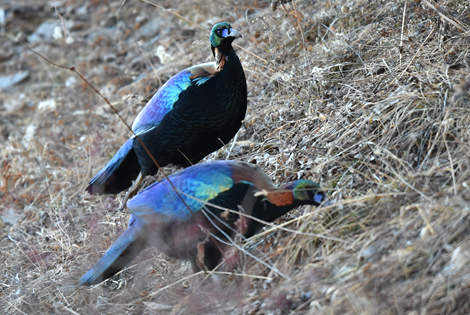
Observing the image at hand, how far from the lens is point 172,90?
4.33 m

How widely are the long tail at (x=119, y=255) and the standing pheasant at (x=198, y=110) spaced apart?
918 millimetres

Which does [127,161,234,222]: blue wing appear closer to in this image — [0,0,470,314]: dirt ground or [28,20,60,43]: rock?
[0,0,470,314]: dirt ground

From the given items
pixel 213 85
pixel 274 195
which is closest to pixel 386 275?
pixel 274 195

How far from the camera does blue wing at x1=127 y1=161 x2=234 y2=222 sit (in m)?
3.43

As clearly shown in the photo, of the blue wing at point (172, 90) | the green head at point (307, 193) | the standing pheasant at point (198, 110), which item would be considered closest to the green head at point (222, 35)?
the standing pheasant at point (198, 110)

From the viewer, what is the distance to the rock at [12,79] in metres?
8.30

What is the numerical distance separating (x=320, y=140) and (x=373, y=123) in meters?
0.42

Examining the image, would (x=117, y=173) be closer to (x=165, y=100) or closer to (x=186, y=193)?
(x=165, y=100)

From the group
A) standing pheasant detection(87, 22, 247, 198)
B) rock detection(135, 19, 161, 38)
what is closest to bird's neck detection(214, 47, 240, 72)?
standing pheasant detection(87, 22, 247, 198)

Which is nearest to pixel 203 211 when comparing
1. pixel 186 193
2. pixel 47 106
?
pixel 186 193

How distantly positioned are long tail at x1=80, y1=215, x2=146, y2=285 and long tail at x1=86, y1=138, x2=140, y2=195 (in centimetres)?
112

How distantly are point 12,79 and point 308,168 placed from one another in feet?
19.0

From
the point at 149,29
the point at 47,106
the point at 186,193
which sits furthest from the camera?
the point at 149,29

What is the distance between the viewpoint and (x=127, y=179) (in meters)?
4.77
